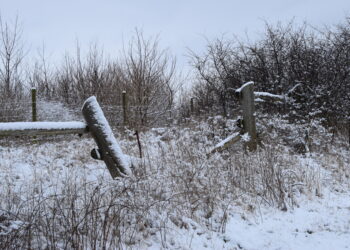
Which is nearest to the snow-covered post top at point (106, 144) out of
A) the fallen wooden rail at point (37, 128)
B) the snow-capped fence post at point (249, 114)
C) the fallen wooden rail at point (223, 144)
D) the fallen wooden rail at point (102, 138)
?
the fallen wooden rail at point (102, 138)

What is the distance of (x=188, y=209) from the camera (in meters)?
2.86

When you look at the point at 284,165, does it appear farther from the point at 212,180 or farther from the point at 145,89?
the point at 145,89

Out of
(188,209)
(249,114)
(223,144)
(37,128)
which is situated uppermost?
(249,114)

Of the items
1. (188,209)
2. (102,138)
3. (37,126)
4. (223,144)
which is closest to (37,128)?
(37,126)

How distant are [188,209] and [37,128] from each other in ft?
5.23

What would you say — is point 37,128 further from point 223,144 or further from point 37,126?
point 223,144

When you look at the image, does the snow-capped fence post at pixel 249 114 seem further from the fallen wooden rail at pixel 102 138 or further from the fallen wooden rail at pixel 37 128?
the fallen wooden rail at pixel 37 128

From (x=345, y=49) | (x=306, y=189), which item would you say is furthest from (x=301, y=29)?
(x=306, y=189)

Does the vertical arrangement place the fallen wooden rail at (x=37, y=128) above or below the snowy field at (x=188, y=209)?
above

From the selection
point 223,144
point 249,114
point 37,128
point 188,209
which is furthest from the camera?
point 249,114

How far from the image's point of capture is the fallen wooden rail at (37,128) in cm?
251

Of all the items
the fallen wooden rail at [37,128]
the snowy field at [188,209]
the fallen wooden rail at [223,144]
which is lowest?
the snowy field at [188,209]

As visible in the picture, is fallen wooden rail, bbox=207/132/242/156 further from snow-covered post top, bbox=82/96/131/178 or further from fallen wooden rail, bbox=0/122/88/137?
fallen wooden rail, bbox=0/122/88/137

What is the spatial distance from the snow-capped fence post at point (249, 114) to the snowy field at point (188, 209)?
55 centimetres
